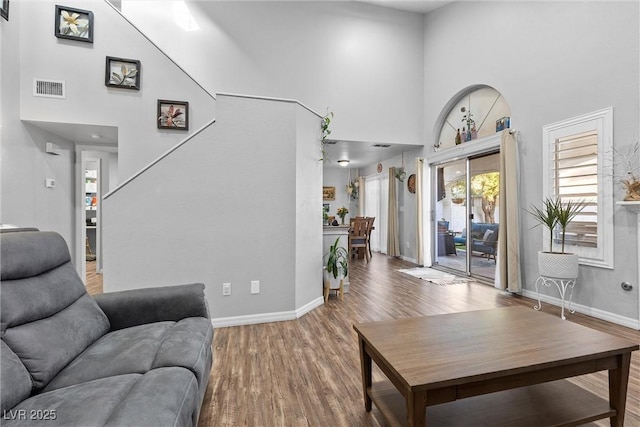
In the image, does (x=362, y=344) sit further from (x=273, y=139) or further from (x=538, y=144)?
(x=538, y=144)

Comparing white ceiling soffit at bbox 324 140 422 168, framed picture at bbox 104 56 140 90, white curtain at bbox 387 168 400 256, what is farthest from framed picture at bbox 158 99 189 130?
white curtain at bbox 387 168 400 256

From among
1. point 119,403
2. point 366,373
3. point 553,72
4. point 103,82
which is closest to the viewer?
point 119,403

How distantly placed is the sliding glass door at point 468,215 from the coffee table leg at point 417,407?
4.35m

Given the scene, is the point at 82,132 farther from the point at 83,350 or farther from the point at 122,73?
the point at 83,350

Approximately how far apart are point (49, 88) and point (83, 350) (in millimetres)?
3496

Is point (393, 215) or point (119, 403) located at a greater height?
point (393, 215)

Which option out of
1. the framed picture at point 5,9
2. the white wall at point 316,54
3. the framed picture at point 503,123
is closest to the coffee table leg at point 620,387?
the framed picture at point 503,123

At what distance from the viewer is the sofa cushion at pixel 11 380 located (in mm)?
1064

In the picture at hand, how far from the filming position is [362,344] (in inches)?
69.1

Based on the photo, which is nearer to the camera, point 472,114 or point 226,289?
point 226,289

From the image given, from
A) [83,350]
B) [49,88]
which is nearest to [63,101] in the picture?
[49,88]

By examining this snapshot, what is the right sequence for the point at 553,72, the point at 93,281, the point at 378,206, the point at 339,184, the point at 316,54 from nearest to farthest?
the point at 553,72 < the point at 93,281 < the point at 316,54 < the point at 378,206 < the point at 339,184

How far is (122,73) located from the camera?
12.3 ft

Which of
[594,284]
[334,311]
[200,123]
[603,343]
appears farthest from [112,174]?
[594,284]
